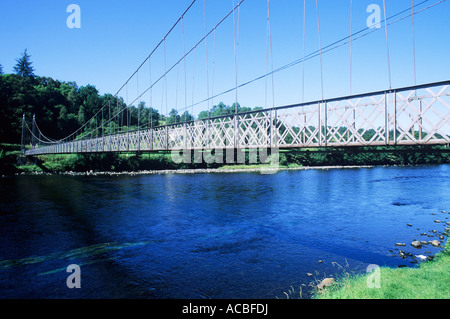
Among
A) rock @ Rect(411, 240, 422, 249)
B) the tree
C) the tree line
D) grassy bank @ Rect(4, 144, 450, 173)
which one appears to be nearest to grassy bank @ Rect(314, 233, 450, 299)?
rock @ Rect(411, 240, 422, 249)

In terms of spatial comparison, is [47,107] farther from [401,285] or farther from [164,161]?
[401,285]

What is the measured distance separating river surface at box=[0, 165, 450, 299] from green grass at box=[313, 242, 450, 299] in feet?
2.95

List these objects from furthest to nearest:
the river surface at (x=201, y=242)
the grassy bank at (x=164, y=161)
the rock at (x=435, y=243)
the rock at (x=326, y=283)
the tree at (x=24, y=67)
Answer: the tree at (x=24, y=67) < the grassy bank at (x=164, y=161) < the rock at (x=435, y=243) < the river surface at (x=201, y=242) < the rock at (x=326, y=283)

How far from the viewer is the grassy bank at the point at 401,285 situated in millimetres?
6461

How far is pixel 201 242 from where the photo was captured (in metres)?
12.6

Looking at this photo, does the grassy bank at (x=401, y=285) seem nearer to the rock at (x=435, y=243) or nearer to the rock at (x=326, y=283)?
the rock at (x=326, y=283)

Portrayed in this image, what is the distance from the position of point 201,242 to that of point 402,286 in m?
7.69

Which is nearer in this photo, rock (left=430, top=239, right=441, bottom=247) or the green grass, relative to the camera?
the green grass

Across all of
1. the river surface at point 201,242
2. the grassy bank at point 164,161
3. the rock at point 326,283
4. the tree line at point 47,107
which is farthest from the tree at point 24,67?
the rock at point 326,283

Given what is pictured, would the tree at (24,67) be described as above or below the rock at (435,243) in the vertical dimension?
above

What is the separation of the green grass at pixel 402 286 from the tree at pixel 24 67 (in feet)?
349

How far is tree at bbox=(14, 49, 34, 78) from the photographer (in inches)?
3457

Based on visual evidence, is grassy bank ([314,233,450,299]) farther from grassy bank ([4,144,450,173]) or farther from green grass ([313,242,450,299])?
grassy bank ([4,144,450,173])
